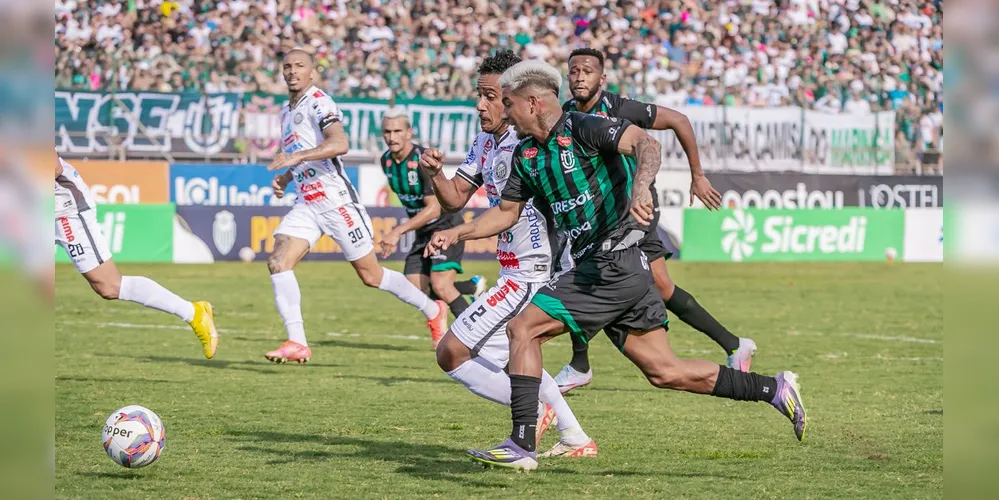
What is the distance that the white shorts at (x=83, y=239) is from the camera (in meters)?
8.77

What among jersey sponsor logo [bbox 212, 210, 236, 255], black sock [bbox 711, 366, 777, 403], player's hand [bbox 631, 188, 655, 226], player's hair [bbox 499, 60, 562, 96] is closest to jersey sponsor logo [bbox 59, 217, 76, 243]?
player's hair [bbox 499, 60, 562, 96]

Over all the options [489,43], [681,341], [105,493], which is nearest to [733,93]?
[489,43]

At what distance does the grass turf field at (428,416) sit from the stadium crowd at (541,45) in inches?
398

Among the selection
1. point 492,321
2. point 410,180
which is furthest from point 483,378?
point 410,180

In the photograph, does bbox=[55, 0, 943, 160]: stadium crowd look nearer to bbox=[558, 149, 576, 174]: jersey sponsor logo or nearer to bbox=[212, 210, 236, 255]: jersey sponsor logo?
bbox=[212, 210, 236, 255]: jersey sponsor logo

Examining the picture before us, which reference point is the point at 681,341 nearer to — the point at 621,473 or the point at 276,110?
the point at 621,473

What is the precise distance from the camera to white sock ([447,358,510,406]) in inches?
262

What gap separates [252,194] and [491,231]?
58.2ft

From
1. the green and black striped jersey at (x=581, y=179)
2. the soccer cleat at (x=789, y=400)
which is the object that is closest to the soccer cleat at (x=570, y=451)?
the soccer cleat at (x=789, y=400)

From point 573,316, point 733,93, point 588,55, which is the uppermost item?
point 733,93

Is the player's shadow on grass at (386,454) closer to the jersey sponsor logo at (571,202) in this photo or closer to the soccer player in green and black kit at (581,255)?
the soccer player in green and black kit at (581,255)

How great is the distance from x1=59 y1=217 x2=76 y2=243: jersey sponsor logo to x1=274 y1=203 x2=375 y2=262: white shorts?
236 cm

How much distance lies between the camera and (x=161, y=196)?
23312 millimetres

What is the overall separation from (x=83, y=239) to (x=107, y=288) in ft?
1.44
